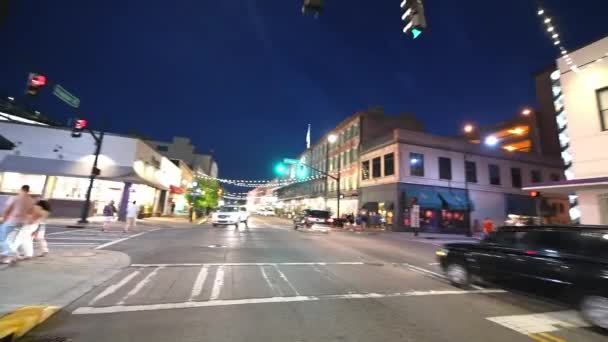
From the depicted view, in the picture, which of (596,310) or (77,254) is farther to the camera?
(77,254)

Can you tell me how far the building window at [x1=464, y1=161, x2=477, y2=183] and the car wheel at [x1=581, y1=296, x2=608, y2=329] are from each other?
30101 mm

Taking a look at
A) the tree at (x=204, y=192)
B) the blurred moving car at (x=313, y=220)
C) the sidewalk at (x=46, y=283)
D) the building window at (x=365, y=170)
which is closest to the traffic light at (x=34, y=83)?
the sidewalk at (x=46, y=283)

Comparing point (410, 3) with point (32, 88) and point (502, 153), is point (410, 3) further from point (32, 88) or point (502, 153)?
point (502, 153)

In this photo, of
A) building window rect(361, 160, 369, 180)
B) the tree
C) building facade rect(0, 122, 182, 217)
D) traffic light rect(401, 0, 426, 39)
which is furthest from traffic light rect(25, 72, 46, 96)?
building window rect(361, 160, 369, 180)

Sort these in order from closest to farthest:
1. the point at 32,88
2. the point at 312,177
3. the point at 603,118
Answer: the point at 32,88 < the point at 603,118 < the point at 312,177

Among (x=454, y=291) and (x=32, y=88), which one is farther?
(x=32, y=88)

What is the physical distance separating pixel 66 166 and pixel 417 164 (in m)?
31.7

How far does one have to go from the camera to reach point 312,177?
55.7 m

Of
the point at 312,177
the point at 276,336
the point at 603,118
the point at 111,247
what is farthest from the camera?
the point at 312,177

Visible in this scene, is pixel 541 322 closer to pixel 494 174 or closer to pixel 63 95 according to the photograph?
pixel 63 95

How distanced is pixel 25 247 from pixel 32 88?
545cm

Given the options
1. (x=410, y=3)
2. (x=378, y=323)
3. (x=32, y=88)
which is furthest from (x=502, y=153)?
(x=32, y=88)

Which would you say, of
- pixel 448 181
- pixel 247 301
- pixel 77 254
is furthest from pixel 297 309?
pixel 448 181

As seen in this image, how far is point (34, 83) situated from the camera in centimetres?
1007
